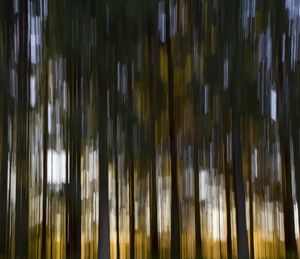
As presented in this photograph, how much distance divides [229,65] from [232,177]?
0.69 meters

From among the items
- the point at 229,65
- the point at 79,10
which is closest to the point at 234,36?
the point at 229,65

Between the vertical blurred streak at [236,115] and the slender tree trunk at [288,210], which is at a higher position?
the vertical blurred streak at [236,115]

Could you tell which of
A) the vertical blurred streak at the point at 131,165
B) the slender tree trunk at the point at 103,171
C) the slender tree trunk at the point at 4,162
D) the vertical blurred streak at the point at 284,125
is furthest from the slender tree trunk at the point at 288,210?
the slender tree trunk at the point at 4,162

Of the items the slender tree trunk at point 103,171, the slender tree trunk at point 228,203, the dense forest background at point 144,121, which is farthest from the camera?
the slender tree trunk at point 228,203

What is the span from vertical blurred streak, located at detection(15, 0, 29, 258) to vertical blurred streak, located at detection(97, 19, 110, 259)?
469mm

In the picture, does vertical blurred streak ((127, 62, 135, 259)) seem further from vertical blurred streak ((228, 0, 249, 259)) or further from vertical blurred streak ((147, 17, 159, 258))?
vertical blurred streak ((228, 0, 249, 259))

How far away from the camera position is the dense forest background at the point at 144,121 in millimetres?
2943

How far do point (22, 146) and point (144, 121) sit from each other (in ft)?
2.48

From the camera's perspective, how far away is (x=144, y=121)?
3.00 meters

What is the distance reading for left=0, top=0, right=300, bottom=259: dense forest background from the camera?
9.66ft

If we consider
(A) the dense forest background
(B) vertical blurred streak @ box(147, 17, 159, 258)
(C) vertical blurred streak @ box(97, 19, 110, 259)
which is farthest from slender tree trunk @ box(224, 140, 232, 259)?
(C) vertical blurred streak @ box(97, 19, 110, 259)

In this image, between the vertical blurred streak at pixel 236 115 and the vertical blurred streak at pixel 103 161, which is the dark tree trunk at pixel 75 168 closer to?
the vertical blurred streak at pixel 103 161

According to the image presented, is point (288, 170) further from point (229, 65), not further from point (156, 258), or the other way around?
point (156, 258)

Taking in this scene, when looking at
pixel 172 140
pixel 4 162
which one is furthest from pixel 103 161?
pixel 4 162
